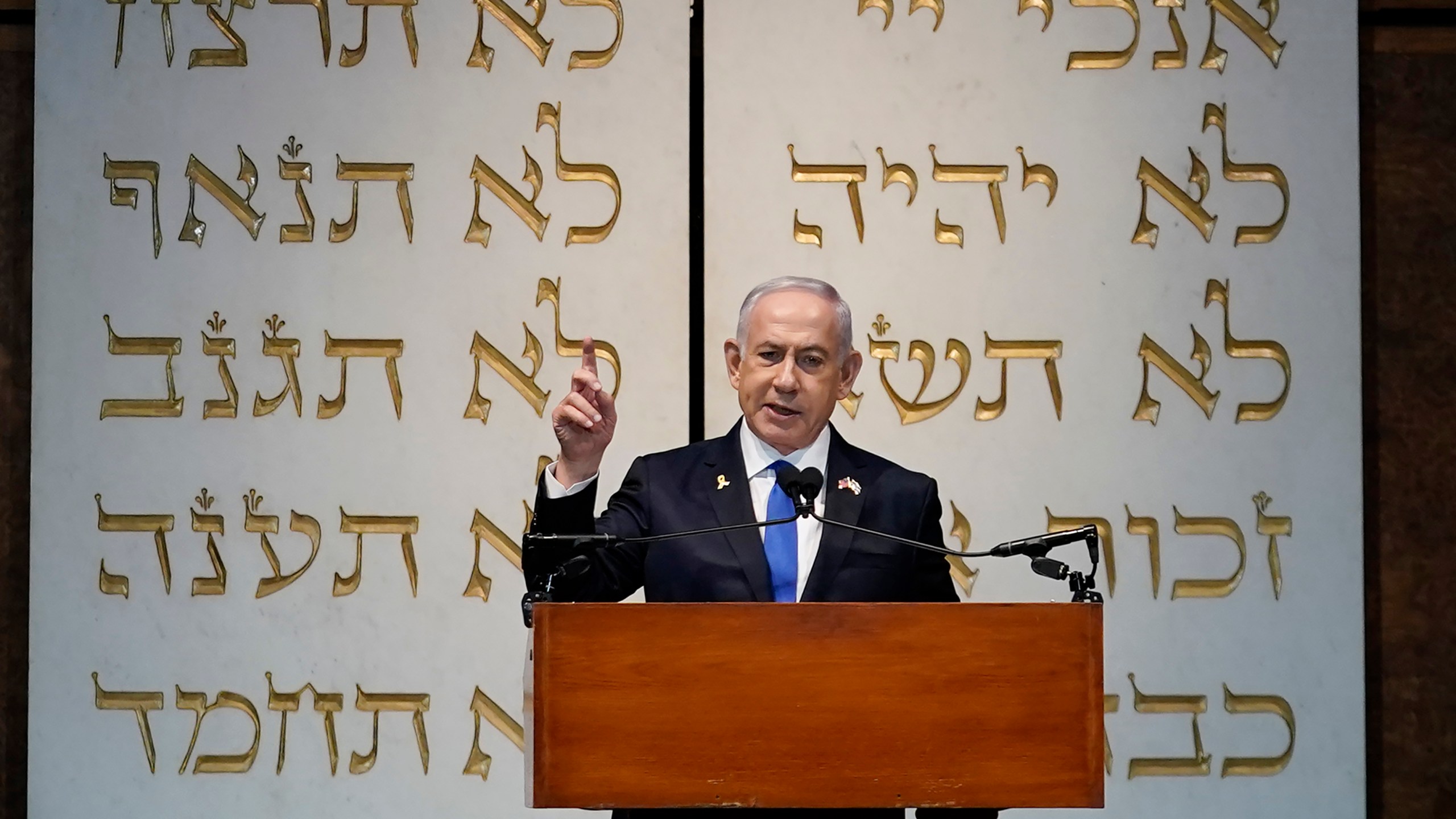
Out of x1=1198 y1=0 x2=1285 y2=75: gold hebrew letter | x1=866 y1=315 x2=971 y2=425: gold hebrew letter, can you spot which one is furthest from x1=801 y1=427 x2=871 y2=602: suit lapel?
x1=1198 y1=0 x2=1285 y2=75: gold hebrew letter

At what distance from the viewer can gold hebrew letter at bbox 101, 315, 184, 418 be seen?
321 centimetres

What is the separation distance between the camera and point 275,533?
320cm

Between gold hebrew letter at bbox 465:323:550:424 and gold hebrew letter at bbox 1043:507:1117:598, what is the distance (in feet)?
4.00

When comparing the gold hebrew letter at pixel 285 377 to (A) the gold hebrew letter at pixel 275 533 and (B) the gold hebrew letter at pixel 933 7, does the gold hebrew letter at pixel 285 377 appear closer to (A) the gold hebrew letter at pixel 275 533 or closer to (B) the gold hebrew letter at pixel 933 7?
(A) the gold hebrew letter at pixel 275 533

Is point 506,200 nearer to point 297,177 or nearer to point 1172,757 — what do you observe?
point 297,177

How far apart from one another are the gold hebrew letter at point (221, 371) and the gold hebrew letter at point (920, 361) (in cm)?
151

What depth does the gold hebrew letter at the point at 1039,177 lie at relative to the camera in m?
3.23

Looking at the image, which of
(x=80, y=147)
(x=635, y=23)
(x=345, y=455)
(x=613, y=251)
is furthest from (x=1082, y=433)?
(x=80, y=147)

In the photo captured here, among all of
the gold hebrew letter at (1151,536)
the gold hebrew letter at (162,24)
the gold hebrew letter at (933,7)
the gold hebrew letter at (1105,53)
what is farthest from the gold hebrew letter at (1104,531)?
the gold hebrew letter at (162,24)

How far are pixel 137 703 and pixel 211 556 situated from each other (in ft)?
1.23

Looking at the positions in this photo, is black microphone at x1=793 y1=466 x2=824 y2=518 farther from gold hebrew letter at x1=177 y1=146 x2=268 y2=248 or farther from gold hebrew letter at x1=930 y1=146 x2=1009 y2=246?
gold hebrew letter at x1=177 y1=146 x2=268 y2=248

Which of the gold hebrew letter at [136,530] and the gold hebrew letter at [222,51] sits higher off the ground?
the gold hebrew letter at [222,51]

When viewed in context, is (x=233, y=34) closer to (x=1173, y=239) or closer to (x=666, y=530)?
(x=666, y=530)

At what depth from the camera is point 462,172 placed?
324 centimetres
